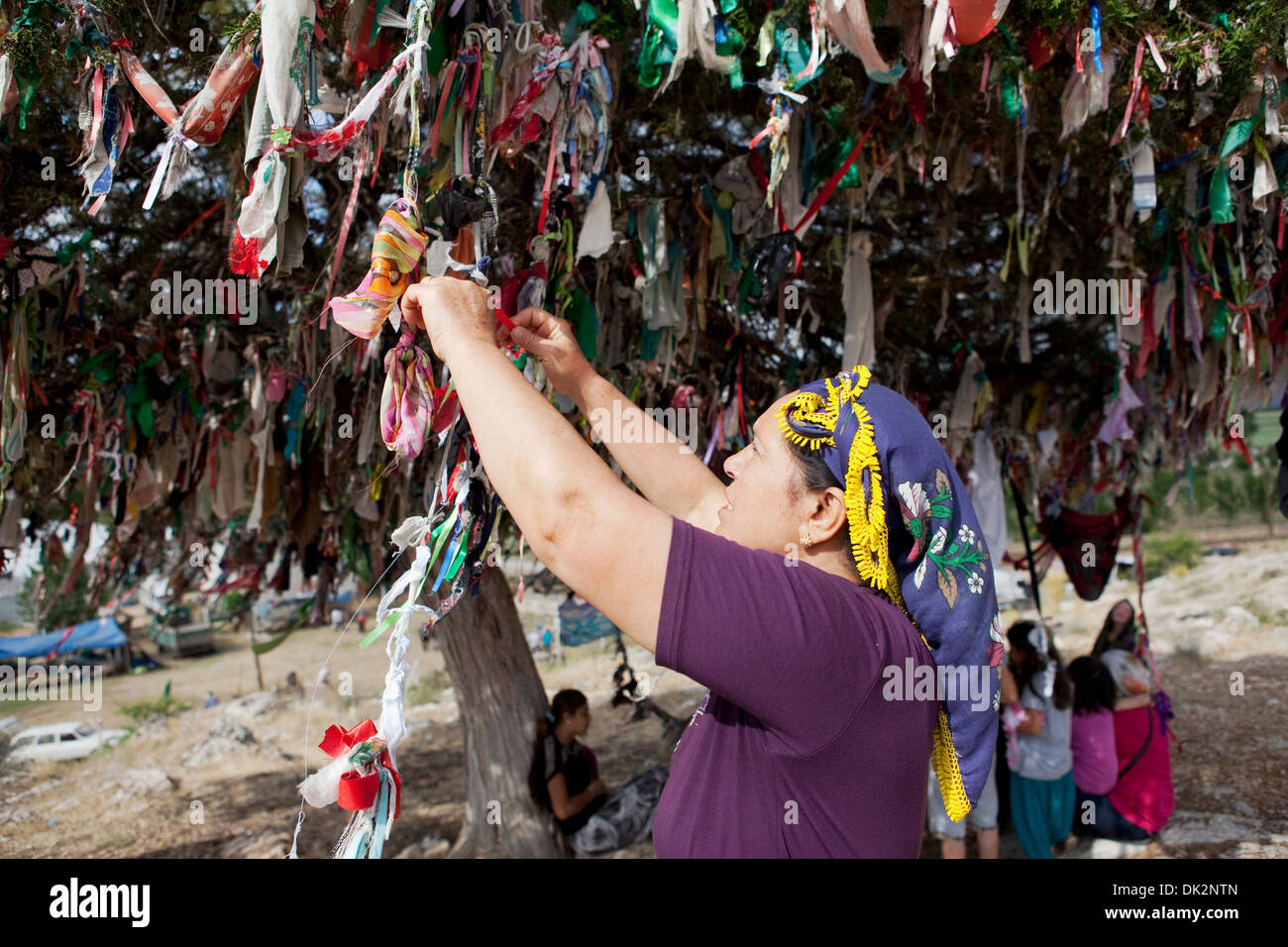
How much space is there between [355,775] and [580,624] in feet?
23.4

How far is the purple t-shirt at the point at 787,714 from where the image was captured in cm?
104

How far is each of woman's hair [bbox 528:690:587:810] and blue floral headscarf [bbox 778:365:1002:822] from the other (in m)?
3.89

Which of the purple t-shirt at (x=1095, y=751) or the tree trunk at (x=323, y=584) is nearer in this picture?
the purple t-shirt at (x=1095, y=751)

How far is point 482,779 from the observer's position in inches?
212

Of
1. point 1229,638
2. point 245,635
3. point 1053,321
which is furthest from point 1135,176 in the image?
point 245,635

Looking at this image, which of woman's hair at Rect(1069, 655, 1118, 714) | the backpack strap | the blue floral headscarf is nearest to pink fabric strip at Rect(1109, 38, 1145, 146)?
the blue floral headscarf

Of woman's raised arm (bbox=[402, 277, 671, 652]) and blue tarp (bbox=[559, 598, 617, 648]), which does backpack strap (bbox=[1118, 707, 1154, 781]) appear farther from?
woman's raised arm (bbox=[402, 277, 671, 652])

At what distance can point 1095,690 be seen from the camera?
498 centimetres

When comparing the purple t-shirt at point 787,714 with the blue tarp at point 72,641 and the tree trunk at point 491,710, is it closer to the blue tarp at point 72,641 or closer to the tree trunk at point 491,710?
the tree trunk at point 491,710

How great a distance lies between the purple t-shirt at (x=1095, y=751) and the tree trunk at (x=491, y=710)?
11.1ft

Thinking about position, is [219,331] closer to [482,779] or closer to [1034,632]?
[482,779]

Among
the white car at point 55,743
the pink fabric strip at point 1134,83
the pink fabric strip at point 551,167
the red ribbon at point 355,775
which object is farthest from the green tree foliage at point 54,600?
the pink fabric strip at point 1134,83

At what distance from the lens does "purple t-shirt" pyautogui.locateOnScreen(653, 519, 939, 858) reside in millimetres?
1035

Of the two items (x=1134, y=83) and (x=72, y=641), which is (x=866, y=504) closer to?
(x=1134, y=83)
